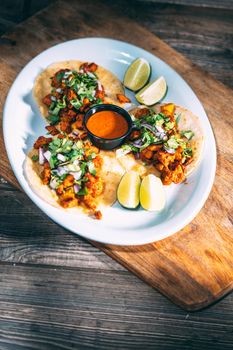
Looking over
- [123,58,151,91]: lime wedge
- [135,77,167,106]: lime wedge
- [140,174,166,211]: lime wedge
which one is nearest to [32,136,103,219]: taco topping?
[140,174,166,211]: lime wedge

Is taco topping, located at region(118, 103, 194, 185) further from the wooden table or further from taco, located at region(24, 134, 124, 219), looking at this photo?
the wooden table

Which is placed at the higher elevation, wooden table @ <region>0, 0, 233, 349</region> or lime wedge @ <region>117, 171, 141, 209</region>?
lime wedge @ <region>117, 171, 141, 209</region>

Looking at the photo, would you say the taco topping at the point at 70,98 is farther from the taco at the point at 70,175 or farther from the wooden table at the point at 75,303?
the wooden table at the point at 75,303

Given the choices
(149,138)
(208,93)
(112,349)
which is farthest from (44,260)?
(208,93)

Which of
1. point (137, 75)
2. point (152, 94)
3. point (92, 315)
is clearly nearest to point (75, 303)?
point (92, 315)

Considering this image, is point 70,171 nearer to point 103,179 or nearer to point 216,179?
point 103,179

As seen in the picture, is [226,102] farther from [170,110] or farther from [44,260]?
[44,260]
